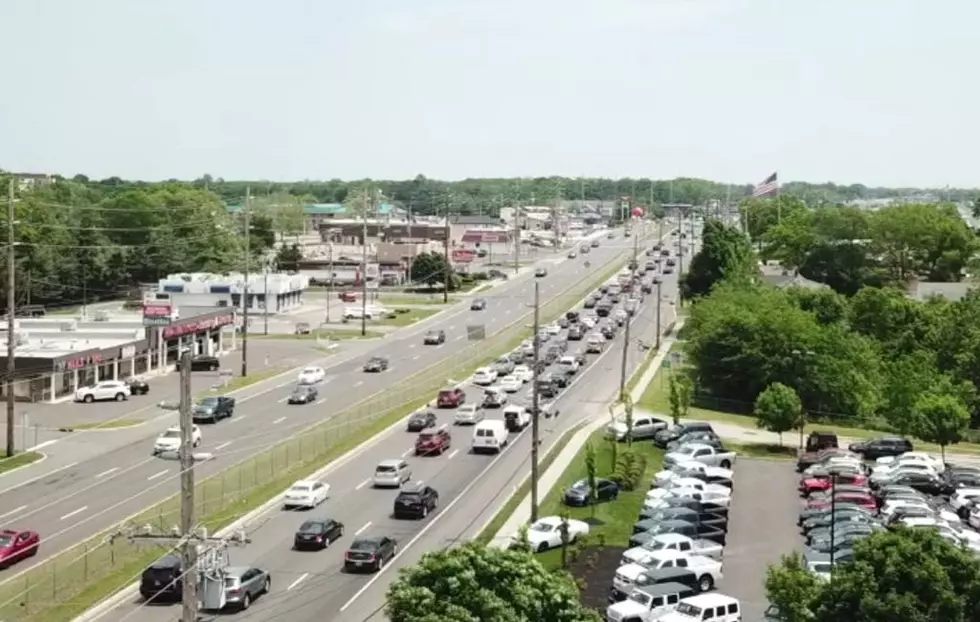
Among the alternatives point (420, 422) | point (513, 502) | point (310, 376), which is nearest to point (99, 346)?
point (310, 376)

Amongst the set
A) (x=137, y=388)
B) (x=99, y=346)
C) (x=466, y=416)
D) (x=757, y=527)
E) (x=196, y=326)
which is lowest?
(x=757, y=527)

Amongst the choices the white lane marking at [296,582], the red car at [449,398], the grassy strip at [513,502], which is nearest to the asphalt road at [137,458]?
the red car at [449,398]

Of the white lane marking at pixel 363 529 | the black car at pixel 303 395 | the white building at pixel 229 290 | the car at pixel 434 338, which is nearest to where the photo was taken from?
the white lane marking at pixel 363 529

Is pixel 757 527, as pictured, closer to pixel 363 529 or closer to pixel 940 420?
pixel 363 529

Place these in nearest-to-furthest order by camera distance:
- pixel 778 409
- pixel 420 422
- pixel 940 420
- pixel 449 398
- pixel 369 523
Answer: pixel 369 523 → pixel 940 420 → pixel 778 409 → pixel 420 422 → pixel 449 398

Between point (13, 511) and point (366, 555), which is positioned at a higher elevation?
point (366, 555)

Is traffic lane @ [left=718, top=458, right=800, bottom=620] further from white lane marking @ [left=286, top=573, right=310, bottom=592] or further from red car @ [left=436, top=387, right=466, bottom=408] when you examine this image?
red car @ [left=436, top=387, right=466, bottom=408]

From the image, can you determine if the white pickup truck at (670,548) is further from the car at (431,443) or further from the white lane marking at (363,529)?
the car at (431,443)
